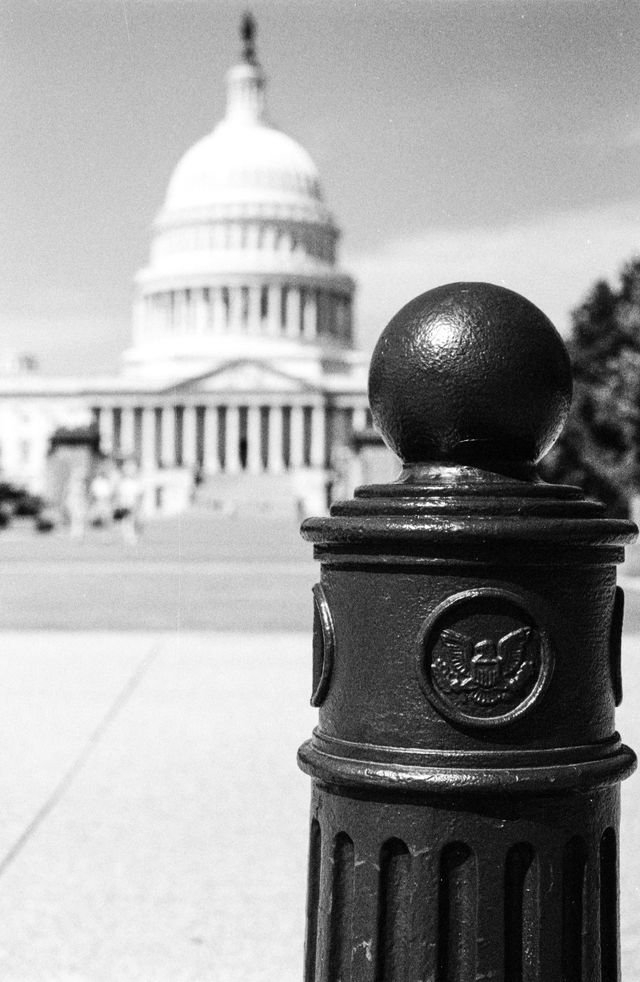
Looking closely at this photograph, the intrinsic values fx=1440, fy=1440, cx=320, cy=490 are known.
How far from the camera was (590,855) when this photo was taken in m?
2.55

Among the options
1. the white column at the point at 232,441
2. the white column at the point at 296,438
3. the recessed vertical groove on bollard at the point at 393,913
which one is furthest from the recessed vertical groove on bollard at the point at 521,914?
the white column at the point at 232,441

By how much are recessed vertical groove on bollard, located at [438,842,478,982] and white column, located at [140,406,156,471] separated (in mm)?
107977

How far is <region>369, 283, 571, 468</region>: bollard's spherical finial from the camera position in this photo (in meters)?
2.60

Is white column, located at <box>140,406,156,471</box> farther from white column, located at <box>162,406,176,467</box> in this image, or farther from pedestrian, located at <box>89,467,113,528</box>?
pedestrian, located at <box>89,467,113,528</box>

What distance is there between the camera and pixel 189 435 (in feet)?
360

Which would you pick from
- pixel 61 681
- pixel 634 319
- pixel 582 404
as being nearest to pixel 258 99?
pixel 582 404

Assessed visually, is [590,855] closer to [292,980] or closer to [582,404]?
[292,980]

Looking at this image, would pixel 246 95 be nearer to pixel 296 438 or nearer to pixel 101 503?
pixel 296 438

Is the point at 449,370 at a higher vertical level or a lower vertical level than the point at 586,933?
higher

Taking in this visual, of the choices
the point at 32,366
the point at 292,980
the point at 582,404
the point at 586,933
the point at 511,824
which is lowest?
the point at 292,980

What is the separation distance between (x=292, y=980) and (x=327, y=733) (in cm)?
192

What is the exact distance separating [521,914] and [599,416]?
33.5 m

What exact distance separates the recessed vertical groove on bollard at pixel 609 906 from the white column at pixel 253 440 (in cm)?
10469

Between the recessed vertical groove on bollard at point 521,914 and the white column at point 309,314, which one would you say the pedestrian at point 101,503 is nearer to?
the recessed vertical groove on bollard at point 521,914
